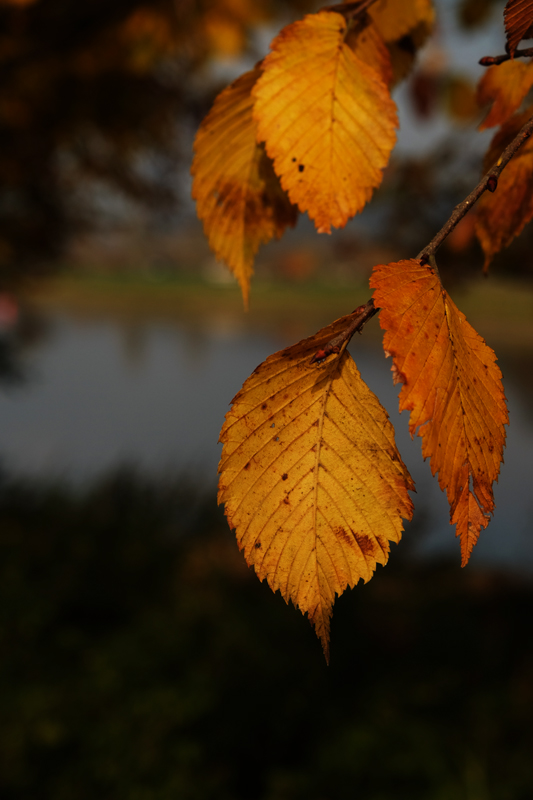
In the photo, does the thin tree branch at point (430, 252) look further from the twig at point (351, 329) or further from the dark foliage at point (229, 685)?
the dark foliage at point (229, 685)

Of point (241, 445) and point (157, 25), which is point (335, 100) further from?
point (157, 25)

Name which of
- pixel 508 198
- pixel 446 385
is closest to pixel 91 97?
pixel 508 198

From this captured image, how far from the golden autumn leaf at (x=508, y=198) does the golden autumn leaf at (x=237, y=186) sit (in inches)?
4.5

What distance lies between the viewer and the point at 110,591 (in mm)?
3076

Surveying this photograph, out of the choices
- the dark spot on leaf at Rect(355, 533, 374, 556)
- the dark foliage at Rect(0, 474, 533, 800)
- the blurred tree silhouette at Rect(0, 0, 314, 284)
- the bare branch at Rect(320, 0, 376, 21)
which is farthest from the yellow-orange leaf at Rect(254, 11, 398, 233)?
the dark foliage at Rect(0, 474, 533, 800)

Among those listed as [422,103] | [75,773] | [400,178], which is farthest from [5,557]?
[422,103]

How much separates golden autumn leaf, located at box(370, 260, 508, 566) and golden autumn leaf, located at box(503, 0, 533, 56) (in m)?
0.14

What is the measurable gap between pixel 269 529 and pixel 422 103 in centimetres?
168

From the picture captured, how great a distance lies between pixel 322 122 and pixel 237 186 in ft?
0.26

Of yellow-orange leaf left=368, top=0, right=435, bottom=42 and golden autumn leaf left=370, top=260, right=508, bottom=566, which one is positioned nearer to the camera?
golden autumn leaf left=370, top=260, right=508, bottom=566

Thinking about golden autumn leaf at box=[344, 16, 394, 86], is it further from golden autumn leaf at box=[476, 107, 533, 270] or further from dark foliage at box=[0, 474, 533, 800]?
dark foliage at box=[0, 474, 533, 800]

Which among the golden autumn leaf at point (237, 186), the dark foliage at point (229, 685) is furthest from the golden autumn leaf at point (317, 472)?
the dark foliage at point (229, 685)

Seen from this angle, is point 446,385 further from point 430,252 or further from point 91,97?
point 91,97

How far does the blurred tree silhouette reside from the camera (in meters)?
1.55
